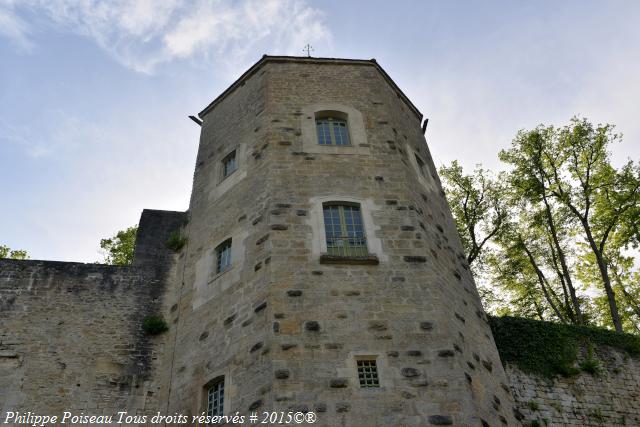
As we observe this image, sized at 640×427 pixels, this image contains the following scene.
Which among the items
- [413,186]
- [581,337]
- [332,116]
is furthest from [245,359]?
[581,337]

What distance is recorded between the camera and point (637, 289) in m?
23.9

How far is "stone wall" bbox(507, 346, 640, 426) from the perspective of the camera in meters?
13.2

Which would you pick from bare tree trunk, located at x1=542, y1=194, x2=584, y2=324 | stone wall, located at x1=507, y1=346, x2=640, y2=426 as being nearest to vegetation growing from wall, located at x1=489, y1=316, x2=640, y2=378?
stone wall, located at x1=507, y1=346, x2=640, y2=426

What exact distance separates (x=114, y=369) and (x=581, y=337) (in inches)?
424

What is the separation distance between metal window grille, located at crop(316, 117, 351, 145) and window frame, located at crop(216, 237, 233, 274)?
3.26 m

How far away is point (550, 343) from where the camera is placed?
48.6ft

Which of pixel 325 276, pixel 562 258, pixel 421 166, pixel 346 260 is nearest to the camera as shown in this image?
pixel 325 276

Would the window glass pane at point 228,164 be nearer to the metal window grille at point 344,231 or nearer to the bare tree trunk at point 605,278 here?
the metal window grille at point 344,231

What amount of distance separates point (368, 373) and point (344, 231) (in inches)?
128

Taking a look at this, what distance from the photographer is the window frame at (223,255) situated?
42.1ft

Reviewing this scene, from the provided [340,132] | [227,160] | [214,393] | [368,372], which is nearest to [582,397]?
[368,372]

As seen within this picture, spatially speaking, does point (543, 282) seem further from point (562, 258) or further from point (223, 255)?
point (223, 255)

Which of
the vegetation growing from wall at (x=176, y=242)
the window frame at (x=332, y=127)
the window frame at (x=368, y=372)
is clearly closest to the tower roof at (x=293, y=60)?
the window frame at (x=332, y=127)

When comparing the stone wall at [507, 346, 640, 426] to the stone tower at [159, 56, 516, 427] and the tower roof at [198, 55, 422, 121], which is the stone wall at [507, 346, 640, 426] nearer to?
the stone tower at [159, 56, 516, 427]
